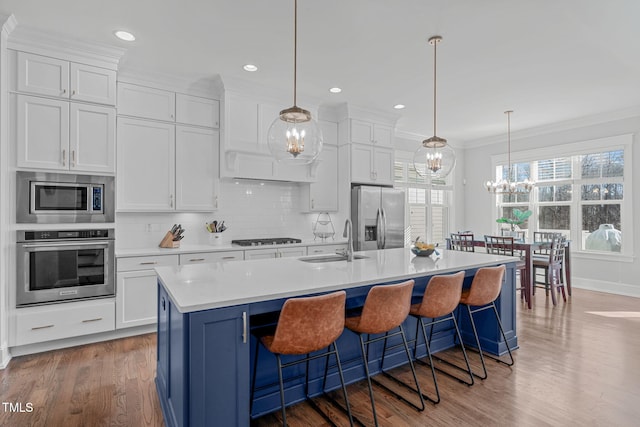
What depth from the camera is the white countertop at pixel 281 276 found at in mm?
1816

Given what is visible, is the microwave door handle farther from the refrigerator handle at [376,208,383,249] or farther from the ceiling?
the refrigerator handle at [376,208,383,249]

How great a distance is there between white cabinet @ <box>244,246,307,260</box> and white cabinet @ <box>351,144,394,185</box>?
4.55ft

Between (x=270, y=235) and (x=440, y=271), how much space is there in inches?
115

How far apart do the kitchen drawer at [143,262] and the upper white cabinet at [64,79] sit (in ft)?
5.28

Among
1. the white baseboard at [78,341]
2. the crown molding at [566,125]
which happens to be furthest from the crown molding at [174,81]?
the crown molding at [566,125]

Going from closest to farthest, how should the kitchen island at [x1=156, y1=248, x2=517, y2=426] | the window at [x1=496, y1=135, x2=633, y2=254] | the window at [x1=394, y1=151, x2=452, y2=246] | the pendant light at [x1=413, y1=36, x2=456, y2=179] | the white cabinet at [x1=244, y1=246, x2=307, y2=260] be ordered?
1. the kitchen island at [x1=156, y1=248, x2=517, y2=426]
2. the pendant light at [x1=413, y1=36, x2=456, y2=179]
3. the white cabinet at [x1=244, y1=246, x2=307, y2=260]
4. the window at [x1=496, y1=135, x2=633, y2=254]
5. the window at [x1=394, y1=151, x2=452, y2=246]

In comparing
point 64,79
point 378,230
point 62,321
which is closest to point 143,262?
point 62,321

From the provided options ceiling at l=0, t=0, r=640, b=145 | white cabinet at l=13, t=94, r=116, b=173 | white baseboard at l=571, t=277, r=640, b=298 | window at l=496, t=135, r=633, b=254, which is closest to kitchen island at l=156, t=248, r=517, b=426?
white cabinet at l=13, t=94, r=116, b=173

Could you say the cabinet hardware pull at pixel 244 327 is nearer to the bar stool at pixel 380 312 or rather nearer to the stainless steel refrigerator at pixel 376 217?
the bar stool at pixel 380 312

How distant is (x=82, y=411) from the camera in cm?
231

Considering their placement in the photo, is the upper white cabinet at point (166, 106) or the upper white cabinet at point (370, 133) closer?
the upper white cabinet at point (166, 106)

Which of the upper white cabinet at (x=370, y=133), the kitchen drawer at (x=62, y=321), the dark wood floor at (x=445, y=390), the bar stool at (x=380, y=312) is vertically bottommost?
the dark wood floor at (x=445, y=390)

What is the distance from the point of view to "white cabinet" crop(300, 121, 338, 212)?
5.18 metres

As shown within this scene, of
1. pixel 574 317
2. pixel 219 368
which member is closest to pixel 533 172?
pixel 574 317
